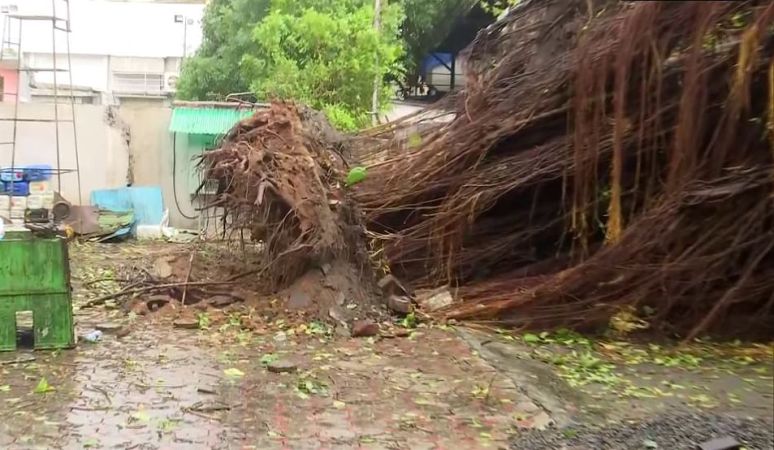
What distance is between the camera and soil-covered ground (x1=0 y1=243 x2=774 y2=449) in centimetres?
435

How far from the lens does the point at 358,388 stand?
5480mm

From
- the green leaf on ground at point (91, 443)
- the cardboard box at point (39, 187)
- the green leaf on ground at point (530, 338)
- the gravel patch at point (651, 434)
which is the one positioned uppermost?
the cardboard box at point (39, 187)

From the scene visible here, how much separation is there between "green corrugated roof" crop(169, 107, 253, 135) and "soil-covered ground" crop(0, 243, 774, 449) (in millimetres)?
7529

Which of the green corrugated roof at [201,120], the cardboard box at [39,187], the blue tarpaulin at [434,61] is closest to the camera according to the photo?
the cardboard box at [39,187]

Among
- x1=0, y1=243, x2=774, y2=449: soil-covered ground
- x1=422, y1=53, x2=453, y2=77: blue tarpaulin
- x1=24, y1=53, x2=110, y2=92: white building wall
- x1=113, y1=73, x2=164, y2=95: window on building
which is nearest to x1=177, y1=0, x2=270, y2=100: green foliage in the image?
x1=422, y1=53, x2=453, y2=77: blue tarpaulin

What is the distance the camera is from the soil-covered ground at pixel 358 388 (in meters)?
4.35

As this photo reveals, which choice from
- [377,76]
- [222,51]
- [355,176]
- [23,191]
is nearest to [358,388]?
[355,176]

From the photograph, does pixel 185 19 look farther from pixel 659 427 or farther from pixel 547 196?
pixel 659 427

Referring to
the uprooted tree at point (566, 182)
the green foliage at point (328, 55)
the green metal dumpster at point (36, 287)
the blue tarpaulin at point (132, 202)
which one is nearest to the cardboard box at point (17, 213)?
the blue tarpaulin at point (132, 202)

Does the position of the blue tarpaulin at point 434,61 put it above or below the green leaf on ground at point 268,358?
above

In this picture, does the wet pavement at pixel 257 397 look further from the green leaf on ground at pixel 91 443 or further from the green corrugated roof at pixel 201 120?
the green corrugated roof at pixel 201 120

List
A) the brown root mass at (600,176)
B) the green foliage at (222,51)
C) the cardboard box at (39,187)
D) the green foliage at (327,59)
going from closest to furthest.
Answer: the brown root mass at (600,176) → the green foliage at (327,59) → the cardboard box at (39,187) → the green foliage at (222,51)

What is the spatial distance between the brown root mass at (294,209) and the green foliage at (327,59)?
4.24 meters

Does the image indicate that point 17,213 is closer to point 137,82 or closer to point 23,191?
point 23,191
